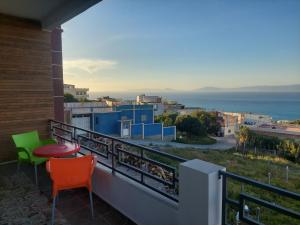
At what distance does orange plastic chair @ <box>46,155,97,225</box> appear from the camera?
2.12 m

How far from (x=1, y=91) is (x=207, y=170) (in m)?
3.79

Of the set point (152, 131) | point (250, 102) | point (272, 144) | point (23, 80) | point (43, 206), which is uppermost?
point (23, 80)

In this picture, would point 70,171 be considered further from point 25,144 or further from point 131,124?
point 131,124

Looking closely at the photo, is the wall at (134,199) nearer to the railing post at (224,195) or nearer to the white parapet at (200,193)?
the white parapet at (200,193)

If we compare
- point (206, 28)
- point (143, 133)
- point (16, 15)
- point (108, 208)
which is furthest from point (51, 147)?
point (206, 28)

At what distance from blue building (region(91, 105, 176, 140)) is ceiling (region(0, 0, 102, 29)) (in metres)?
20.1

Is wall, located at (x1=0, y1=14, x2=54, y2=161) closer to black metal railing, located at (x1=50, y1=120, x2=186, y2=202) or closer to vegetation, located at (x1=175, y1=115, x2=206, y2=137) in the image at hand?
black metal railing, located at (x1=50, y1=120, x2=186, y2=202)

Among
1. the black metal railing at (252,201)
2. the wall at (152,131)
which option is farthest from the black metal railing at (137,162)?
the wall at (152,131)

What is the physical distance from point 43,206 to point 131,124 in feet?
75.2

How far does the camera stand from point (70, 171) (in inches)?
85.5

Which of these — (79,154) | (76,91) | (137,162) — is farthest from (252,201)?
(76,91)

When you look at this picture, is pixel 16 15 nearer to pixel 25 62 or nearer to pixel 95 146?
pixel 25 62

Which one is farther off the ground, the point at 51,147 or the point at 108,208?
the point at 51,147

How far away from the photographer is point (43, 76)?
168 inches
